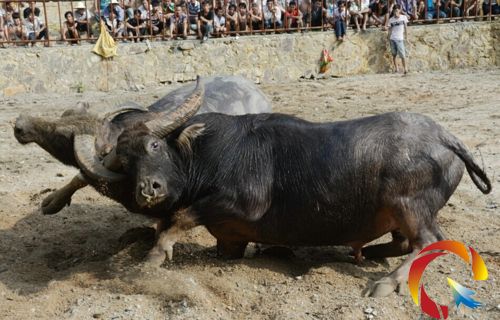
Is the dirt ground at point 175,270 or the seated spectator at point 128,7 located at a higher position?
the seated spectator at point 128,7

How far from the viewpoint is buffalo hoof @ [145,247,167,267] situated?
5543 mm

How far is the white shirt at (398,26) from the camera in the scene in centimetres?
1609

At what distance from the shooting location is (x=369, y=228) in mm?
5656

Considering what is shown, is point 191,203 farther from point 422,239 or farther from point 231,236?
point 422,239

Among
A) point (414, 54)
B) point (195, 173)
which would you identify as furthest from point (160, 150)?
point (414, 54)

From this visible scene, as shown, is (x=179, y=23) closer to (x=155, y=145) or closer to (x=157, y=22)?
(x=157, y=22)

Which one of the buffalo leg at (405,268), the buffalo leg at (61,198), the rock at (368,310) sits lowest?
the rock at (368,310)

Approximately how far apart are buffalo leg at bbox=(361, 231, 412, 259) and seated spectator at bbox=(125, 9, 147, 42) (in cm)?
1022

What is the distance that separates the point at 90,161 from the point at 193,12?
10.7m

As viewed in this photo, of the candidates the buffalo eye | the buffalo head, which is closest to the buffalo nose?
the buffalo head

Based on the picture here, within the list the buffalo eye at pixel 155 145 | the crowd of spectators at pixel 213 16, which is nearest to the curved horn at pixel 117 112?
the buffalo eye at pixel 155 145

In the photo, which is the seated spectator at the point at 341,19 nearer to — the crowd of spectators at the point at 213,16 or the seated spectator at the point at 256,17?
the crowd of spectators at the point at 213,16

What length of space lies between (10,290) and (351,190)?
2564 millimetres

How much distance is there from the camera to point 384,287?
A: 5258 mm
